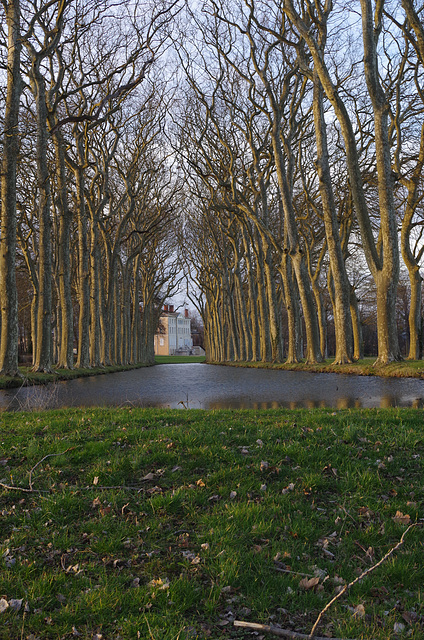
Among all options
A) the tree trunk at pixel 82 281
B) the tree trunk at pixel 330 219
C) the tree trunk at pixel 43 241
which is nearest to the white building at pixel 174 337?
the tree trunk at pixel 82 281

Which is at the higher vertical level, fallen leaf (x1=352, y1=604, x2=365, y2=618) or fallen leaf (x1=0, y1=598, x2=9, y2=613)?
fallen leaf (x1=0, y1=598, x2=9, y2=613)

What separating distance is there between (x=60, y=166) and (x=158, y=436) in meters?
17.2

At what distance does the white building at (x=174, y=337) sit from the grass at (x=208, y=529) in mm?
111993

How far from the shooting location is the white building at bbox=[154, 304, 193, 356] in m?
121

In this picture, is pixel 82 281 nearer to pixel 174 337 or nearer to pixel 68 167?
pixel 68 167

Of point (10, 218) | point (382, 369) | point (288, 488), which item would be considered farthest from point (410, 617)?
point (10, 218)

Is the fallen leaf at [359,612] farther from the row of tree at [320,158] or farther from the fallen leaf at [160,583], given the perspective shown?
the row of tree at [320,158]

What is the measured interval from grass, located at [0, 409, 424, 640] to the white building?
111993mm

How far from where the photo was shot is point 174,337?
411 ft

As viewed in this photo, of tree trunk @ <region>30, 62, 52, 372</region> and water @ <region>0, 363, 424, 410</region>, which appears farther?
tree trunk @ <region>30, 62, 52, 372</region>

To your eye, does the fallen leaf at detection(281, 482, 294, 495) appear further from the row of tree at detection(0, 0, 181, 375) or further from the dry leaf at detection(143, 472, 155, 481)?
the row of tree at detection(0, 0, 181, 375)

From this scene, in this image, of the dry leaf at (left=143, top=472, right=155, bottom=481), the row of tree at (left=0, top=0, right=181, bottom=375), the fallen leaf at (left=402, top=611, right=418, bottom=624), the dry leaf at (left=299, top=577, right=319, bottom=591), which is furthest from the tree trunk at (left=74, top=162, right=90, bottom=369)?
the fallen leaf at (left=402, top=611, right=418, bottom=624)

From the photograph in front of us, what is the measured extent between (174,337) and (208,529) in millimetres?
121951

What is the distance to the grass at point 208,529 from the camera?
277cm
